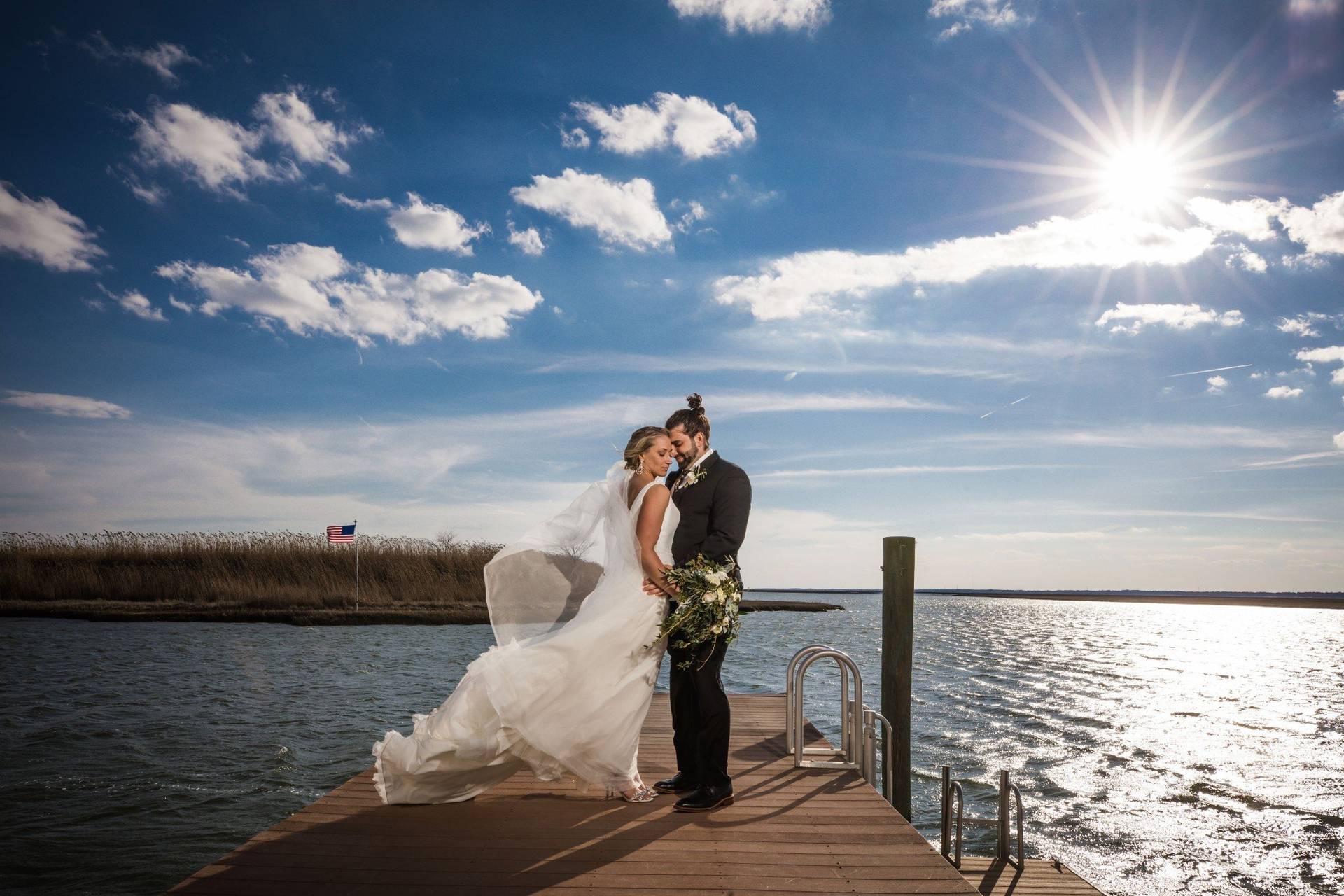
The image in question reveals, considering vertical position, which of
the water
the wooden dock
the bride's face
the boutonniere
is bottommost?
the water

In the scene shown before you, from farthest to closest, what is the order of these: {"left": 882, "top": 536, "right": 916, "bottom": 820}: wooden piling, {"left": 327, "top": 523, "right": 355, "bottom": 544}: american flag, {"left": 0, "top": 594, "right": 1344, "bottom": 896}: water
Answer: {"left": 327, "top": 523, "right": 355, "bottom": 544}: american flag, {"left": 0, "top": 594, "right": 1344, "bottom": 896}: water, {"left": 882, "top": 536, "right": 916, "bottom": 820}: wooden piling

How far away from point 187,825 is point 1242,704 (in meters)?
28.8

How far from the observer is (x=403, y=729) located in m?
13.5

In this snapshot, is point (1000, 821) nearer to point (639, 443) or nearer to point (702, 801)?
point (702, 801)

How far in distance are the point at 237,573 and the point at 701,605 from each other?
126ft

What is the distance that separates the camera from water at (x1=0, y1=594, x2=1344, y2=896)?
888cm

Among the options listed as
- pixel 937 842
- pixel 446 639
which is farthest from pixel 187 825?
pixel 446 639

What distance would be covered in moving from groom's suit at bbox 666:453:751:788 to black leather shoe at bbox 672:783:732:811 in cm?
4

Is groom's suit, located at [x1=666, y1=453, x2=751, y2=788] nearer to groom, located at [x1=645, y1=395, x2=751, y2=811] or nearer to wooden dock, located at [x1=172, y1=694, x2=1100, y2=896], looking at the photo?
groom, located at [x1=645, y1=395, x2=751, y2=811]

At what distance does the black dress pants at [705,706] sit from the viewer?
512 centimetres

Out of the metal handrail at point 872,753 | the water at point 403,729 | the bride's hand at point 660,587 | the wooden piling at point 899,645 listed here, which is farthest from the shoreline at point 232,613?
the bride's hand at point 660,587

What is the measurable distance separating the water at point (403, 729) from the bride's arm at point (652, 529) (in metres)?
5.18

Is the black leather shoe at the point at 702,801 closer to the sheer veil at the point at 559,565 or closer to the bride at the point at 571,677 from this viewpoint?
the bride at the point at 571,677

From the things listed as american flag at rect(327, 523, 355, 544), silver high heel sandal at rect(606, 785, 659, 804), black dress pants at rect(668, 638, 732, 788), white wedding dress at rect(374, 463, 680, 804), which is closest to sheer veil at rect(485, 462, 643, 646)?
white wedding dress at rect(374, 463, 680, 804)
